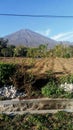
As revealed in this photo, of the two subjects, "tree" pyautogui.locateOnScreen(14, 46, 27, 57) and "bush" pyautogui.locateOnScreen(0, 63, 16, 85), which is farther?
"tree" pyautogui.locateOnScreen(14, 46, 27, 57)

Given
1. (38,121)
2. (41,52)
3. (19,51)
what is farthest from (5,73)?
(19,51)

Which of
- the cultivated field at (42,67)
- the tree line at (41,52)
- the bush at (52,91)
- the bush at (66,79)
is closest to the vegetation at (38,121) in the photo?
the bush at (52,91)

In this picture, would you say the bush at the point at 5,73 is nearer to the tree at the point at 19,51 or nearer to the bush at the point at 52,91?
the bush at the point at 52,91

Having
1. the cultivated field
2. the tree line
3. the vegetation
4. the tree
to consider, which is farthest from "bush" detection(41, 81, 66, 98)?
the tree

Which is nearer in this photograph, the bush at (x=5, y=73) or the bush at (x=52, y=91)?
the bush at (x=52, y=91)

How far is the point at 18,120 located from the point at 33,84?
275 cm

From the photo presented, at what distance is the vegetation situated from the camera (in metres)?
7.37

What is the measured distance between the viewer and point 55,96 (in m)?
9.34

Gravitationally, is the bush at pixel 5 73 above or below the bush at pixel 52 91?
above

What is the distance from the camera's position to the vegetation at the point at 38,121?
737 cm

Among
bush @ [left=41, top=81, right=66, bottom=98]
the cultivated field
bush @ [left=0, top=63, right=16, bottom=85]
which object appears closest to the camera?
bush @ [left=41, top=81, right=66, bottom=98]

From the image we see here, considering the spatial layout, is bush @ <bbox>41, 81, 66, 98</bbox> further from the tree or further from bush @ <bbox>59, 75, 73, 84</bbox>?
the tree

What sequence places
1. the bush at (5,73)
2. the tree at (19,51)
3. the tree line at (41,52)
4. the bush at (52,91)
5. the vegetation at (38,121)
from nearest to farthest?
1. the vegetation at (38,121)
2. the bush at (52,91)
3. the bush at (5,73)
4. the tree line at (41,52)
5. the tree at (19,51)

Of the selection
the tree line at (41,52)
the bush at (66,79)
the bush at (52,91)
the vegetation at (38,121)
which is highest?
the tree line at (41,52)
